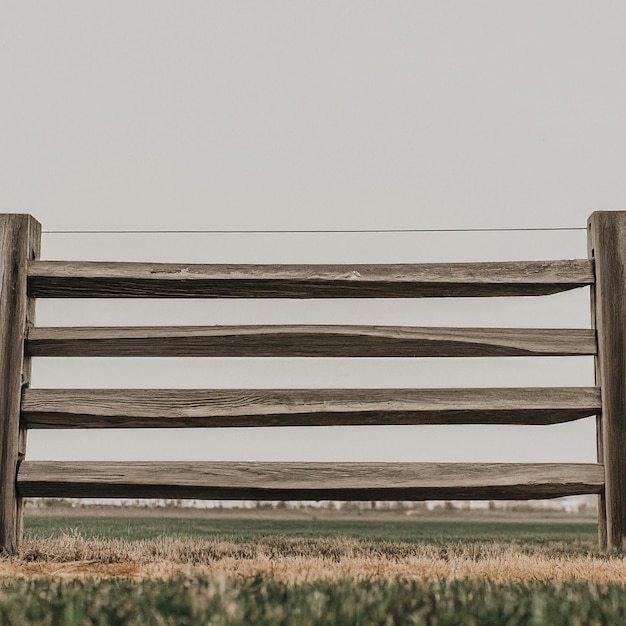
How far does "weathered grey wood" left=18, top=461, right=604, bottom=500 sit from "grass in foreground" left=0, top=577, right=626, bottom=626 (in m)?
1.85

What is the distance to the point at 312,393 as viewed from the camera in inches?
221

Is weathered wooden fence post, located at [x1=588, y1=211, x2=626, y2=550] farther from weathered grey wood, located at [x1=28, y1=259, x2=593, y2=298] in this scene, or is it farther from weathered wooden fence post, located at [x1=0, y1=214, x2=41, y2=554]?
weathered wooden fence post, located at [x1=0, y1=214, x2=41, y2=554]

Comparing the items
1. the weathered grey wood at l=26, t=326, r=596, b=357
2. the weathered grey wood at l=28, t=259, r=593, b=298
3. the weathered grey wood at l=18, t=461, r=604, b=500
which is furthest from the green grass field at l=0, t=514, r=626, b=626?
the weathered grey wood at l=28, t=259, r=593, b=298

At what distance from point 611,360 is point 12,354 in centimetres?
403

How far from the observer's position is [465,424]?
5.67 m

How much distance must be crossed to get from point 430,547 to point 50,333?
3.01 m

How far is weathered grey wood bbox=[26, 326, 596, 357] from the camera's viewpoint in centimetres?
570

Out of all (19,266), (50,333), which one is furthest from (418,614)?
(19,266)

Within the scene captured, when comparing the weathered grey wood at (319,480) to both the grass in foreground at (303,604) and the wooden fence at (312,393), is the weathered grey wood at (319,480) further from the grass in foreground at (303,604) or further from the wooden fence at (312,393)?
the grass in foreground at (303,604)

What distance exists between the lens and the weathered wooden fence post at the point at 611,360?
565 centimetres

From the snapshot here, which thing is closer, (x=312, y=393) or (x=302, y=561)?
(x=302, y=561)

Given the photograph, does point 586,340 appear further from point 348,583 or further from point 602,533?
point 348,583

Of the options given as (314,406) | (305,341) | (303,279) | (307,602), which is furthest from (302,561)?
(303,279)

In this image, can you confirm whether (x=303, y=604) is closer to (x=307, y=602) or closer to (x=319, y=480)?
(x=307, y=602)
